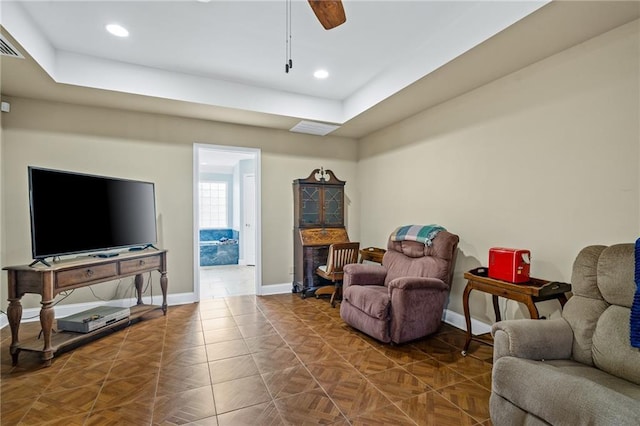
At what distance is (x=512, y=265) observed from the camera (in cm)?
245

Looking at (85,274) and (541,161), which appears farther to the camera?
(85,274)

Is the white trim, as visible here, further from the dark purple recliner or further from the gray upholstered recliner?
the gray upholstered recliner

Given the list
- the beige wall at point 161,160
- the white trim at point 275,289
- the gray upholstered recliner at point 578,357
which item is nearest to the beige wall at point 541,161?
the gray upholstered recliner at point 578,357

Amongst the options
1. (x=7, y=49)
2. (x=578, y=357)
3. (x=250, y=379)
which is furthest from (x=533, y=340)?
(x=7, y=49)

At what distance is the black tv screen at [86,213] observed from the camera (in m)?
2.67

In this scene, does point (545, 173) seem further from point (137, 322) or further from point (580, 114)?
point (137, 322)

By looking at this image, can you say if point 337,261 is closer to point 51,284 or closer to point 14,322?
point 51,284

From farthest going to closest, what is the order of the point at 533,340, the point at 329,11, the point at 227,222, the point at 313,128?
the point at 227,222 → the point at 313,128 → the point at 533,340 → the point at 329,11

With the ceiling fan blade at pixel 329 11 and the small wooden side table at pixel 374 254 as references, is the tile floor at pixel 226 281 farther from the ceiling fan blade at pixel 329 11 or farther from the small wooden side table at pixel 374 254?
the ceiling fan blade at pixel 329 11

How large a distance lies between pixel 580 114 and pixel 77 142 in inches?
202

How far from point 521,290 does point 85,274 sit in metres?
3.71

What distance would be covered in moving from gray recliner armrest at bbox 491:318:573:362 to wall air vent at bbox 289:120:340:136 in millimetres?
3441

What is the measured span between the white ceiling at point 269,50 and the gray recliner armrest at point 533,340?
200 centimetres

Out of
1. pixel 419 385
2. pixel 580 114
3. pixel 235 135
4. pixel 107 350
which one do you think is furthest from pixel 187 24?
pixel 419 385
